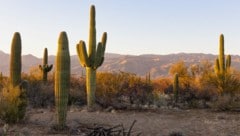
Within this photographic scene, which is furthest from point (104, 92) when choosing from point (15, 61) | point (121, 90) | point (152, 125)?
point (15, 61)

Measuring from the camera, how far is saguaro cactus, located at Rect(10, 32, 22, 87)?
1389 centimetres

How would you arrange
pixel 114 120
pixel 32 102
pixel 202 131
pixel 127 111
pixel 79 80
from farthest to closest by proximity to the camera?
pixel 79 80 → pixel 32 102 → pixel 127 111 → pixel 114 120 → pixel 202 131

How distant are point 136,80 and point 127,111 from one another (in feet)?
18.2

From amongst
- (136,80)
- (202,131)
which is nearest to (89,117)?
(202,131)

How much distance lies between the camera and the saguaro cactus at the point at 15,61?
1389cm

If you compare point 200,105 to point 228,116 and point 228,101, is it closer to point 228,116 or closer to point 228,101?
point 228,101

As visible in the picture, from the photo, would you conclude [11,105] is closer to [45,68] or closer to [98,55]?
[98,55]

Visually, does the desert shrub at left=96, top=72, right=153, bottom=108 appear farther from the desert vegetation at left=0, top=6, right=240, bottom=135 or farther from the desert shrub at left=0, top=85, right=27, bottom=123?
the desert shrub at left=0, top=85, right=27, bottom=123

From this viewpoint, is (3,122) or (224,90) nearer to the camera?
(3,122)

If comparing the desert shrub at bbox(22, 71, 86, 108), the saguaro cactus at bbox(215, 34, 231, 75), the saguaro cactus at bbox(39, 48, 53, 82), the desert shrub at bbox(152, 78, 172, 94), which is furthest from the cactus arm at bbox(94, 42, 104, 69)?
the desert shrub at bbox(152, 78, 172, 94)

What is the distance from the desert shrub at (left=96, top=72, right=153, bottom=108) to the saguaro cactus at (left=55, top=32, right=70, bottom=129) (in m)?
8.01

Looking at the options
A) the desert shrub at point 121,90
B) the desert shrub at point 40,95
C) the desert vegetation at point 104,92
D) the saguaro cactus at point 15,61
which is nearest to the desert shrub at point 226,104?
the desert vegetation at point 104,92

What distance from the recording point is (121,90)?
73.3ft

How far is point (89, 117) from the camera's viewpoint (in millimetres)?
15625
